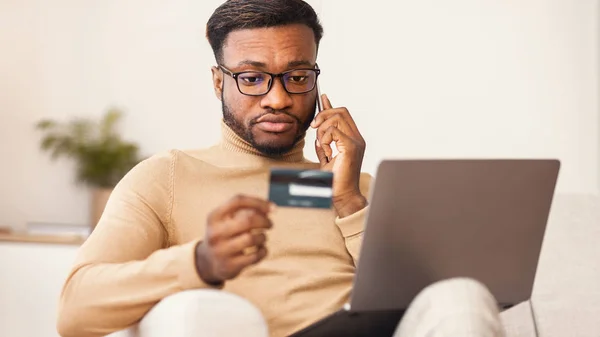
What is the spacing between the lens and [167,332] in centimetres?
121

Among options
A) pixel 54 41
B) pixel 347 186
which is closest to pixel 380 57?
pixel 54 41

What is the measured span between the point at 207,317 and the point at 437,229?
1.21 feet

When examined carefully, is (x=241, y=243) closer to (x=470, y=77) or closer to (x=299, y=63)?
(x=299, y=63)

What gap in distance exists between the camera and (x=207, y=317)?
3.90 ft

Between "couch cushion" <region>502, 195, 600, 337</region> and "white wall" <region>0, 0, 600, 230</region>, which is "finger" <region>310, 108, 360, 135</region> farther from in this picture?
"white wall" <region>0, 0, 600, 230</region>

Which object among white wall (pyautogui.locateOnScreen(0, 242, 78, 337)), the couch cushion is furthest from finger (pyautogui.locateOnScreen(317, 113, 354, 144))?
white wall (pyautogui.locateOnScreen(0, 242, 78, 337))

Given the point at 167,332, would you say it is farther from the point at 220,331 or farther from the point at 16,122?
the point at 16,122

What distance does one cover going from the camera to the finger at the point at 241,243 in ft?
3.93

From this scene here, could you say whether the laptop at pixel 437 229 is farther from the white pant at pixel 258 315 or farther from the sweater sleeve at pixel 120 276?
the sweater sleeve at pixel 120 276

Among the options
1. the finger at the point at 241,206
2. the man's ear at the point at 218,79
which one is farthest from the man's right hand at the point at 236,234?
the man's ear at the point at 218,79

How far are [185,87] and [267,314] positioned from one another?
2590 millimetres

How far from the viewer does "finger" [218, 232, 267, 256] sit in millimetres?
1199

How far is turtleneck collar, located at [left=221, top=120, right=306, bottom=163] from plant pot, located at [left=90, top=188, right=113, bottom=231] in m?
2.27

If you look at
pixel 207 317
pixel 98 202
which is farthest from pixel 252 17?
pixel 98 202
